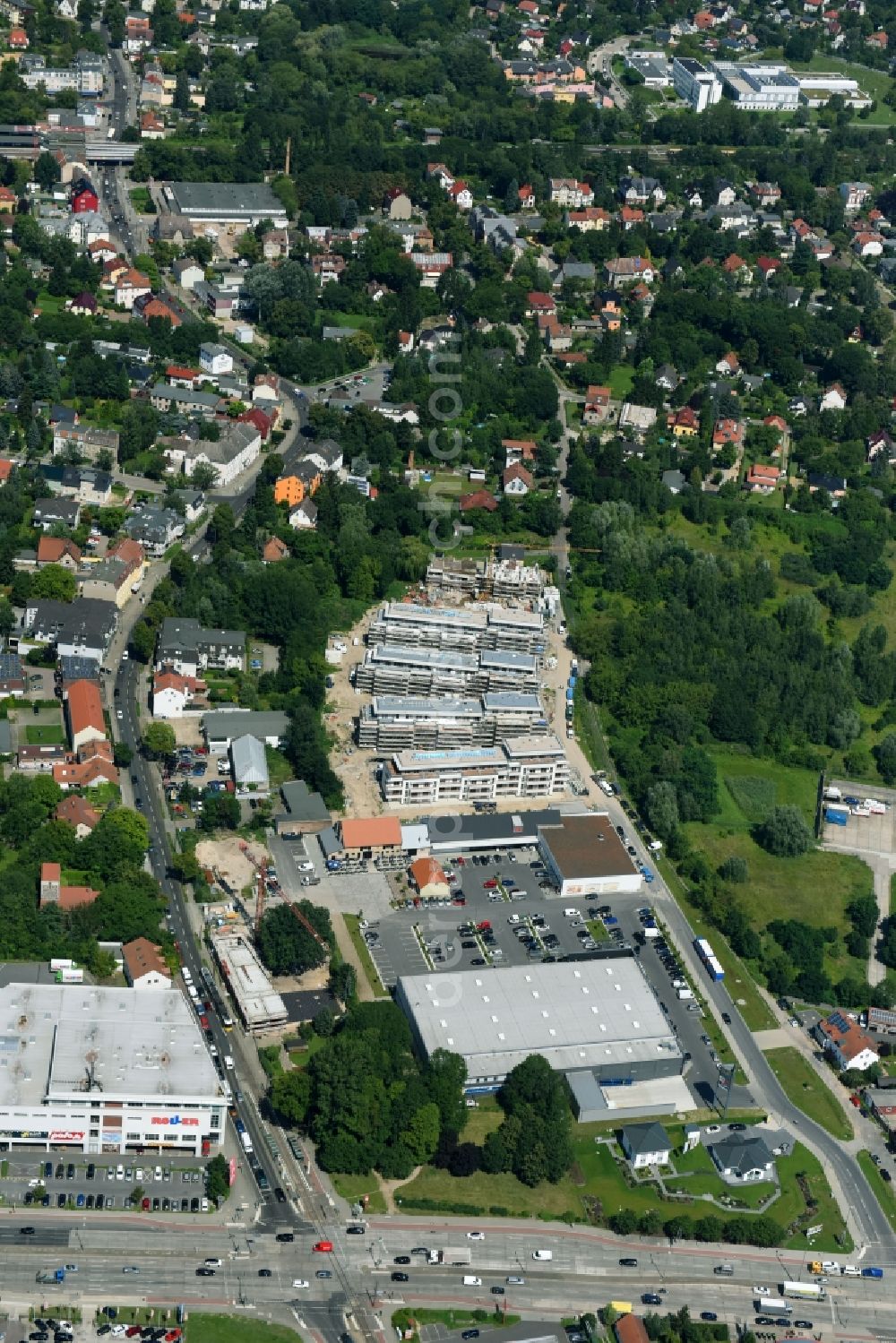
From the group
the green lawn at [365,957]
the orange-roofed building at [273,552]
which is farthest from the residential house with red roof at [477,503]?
the green lawn at [365,957]

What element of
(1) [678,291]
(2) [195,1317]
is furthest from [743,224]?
(2) [195,1317]

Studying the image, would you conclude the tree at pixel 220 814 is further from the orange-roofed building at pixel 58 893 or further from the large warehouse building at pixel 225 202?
the large warehouse building at pixel 225 202

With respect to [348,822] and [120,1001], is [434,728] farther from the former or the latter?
[120,1001]

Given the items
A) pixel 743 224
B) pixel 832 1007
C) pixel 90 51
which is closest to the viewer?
pixel 832 1007

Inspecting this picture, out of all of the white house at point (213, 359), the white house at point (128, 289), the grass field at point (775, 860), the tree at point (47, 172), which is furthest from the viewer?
the tree at point (47, 172)

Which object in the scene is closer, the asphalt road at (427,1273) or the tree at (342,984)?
the asphalt road at (427,1273)

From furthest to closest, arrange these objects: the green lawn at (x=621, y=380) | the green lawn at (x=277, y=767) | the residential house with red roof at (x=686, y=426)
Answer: the green lawn at (x=621, y=380)
the residential house with red roof at (x=686, y=426)
the green lawn at (x=277, y=767)

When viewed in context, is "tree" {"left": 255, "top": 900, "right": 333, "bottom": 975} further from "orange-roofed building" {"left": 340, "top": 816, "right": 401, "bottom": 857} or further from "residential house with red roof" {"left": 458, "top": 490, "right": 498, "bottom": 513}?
"residential house with red roof" {"left": 458, "top": 490, "right": 498, "bottom": 513}
